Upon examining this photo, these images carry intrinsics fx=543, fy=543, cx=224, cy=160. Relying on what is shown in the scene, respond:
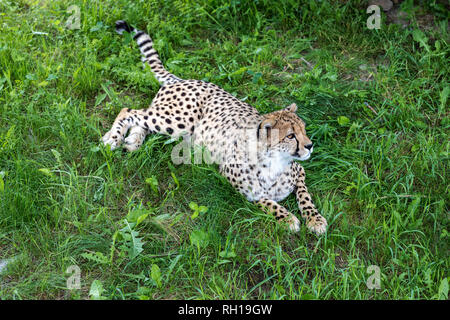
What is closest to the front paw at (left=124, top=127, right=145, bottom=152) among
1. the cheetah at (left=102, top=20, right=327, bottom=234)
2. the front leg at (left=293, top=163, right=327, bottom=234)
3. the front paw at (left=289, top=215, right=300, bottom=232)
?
→ the cheetah at (left=102, top=20, right=327, bottom=234)

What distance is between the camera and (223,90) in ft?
17.3

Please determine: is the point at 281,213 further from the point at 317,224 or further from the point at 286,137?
the point at 286,137

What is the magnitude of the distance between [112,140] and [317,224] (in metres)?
1.99

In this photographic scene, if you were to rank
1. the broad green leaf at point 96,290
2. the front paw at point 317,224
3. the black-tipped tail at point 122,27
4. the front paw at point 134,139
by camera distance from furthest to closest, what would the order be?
the black-tipped tail at point 122,27, the front paw at point 134,139, the front paw at point 317,224, the broad green leaf at point 96,290

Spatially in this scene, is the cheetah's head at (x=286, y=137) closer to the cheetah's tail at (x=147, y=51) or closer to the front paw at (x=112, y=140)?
the front paw at (x=112, y=140)

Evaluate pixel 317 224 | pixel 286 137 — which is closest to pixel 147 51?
pixel 286 137

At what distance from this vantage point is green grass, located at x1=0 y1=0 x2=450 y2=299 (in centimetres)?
380

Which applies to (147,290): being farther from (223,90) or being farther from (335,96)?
Result: (335,96)

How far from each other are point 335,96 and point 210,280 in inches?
93.9

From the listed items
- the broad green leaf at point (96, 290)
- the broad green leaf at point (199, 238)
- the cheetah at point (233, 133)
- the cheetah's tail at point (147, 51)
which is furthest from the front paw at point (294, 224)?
the cheetah's tail at point (147, 51)

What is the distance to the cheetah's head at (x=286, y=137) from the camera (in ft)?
13.5

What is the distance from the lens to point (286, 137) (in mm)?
4121

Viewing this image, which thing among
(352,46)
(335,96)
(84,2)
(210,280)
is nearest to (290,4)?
(352,46)

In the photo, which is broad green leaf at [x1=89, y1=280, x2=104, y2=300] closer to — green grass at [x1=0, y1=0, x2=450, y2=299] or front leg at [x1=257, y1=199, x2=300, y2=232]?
green grass at [x1=0, y1=0, x2=450, y2=299]
